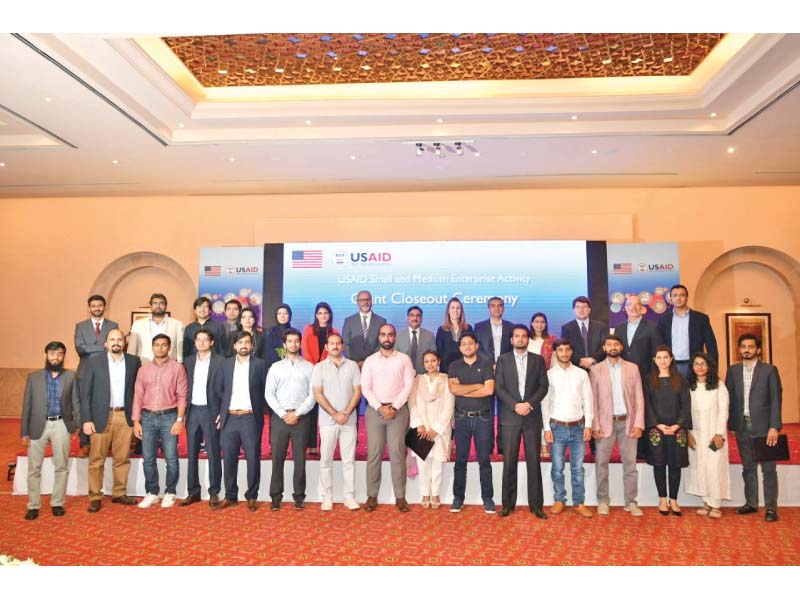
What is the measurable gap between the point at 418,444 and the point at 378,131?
3787 millimetres

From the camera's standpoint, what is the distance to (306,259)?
9.10 metres

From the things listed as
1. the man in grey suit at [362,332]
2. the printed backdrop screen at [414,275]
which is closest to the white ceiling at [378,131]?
the printed backdrop screen at [414,275]

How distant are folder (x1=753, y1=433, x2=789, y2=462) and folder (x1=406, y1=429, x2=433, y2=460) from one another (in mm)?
2757

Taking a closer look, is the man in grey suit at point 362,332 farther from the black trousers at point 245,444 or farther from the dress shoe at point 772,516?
the dress shoe at point 772,516

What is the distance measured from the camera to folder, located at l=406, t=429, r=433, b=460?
18.4 ft

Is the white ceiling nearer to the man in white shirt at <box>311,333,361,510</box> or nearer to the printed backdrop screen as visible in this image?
the printed backdrop screen

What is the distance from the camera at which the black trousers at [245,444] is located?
5.59 m

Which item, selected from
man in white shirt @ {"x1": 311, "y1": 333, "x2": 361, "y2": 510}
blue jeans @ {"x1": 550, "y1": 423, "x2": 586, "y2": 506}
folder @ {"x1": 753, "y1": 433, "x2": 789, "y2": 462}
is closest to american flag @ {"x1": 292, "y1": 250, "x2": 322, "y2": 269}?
man in white shirt @ {"x1": 311, "y1": 333, "x2": 361, "y2": 510}

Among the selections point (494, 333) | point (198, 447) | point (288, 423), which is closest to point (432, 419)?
point (288, 423)

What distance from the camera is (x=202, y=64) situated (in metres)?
6.66

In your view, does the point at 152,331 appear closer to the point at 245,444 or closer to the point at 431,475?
the point at 245,444
